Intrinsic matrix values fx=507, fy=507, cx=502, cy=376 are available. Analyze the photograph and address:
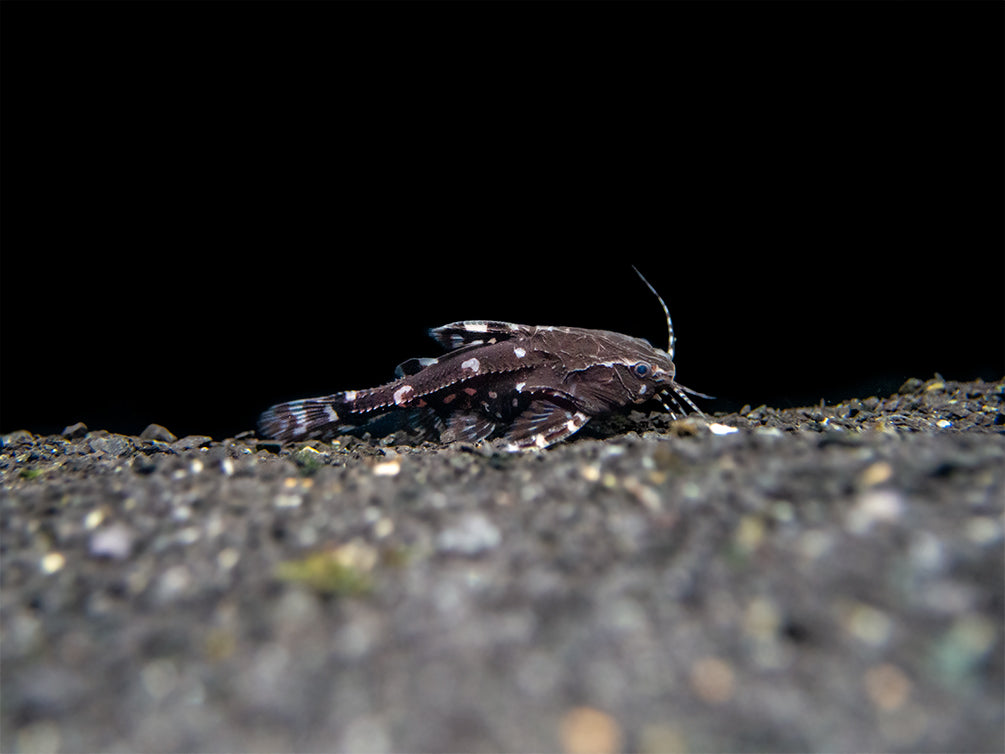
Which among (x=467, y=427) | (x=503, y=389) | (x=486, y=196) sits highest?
(x=486, y=196)

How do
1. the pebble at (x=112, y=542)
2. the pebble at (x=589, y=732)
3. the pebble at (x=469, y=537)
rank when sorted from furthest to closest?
the pebble at (x=112, y=542)
the pebble at (x=469, y=537)
the pebble at (x=589, y=732)

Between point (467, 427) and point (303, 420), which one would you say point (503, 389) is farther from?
Result: point (303, 420)

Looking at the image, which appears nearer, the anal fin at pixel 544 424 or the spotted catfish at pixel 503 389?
the anal fin at pixel 544 424

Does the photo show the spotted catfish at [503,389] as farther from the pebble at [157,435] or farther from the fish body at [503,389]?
the pebble at [157,435]

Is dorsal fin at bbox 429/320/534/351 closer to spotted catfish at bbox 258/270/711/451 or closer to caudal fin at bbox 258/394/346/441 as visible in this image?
spotted catfish at bbox 258/270/711/451

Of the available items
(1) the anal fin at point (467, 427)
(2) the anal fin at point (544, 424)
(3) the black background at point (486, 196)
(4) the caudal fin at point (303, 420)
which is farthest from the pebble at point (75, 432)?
(2) the anal fin at point (544, 424)

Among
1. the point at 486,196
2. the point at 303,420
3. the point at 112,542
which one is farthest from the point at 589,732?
the point at 486,196

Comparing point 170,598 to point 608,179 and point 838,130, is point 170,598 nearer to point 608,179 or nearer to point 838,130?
point 608,179

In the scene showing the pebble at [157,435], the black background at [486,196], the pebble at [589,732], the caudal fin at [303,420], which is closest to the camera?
the pebble at [589,732]
